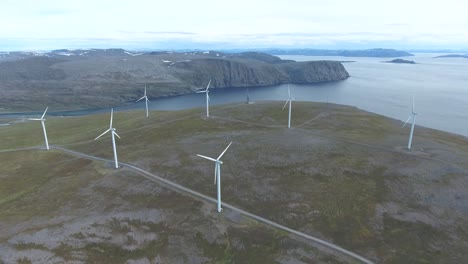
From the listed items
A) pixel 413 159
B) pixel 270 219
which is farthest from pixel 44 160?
pixel 413 159

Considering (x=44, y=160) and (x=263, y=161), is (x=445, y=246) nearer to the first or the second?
(x=263, y=161)

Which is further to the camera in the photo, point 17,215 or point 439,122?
point 439,122

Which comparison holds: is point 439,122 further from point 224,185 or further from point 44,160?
point 44,160

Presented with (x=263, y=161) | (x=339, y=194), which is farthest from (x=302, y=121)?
(x=339, y=194)

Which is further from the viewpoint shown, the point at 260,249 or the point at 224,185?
the point at 224,185

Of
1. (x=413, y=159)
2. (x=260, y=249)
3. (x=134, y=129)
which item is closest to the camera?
Result: (x=260, y=249)

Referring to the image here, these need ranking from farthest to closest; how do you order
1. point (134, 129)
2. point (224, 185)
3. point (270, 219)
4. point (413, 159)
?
point (134, 129)
point (413, 159)
point (224, 185)
point (270, 219)
